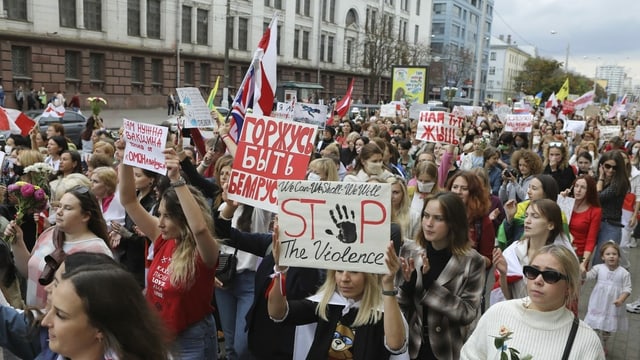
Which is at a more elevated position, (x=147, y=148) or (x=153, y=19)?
(x=153, y=19)

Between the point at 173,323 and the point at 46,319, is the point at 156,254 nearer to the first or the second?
the point at 173,323

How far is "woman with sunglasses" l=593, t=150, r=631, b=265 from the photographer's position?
258 inches

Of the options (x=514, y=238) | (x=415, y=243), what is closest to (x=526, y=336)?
(x=415, y=243)

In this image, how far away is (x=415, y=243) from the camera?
149 inches

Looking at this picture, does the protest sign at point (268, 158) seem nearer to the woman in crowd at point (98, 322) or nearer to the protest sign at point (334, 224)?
the protest sign at point (334, 224)

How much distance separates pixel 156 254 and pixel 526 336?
229cm

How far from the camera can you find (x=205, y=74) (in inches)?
1678

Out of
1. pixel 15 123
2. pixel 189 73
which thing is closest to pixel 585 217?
pixel 15 123

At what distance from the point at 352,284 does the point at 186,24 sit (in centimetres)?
4037

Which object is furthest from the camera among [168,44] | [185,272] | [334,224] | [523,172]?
[168,44]

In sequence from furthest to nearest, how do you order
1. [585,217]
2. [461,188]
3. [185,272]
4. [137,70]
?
[137,70]
[585,217]
[461,188]
[185,272]

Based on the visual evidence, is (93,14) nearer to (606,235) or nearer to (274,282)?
(606,235)

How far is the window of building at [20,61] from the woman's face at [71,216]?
101 feet

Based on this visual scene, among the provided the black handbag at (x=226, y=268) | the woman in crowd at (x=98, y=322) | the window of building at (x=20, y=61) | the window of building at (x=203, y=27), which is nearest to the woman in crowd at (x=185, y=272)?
the black handbag at (x=226, y=268)
